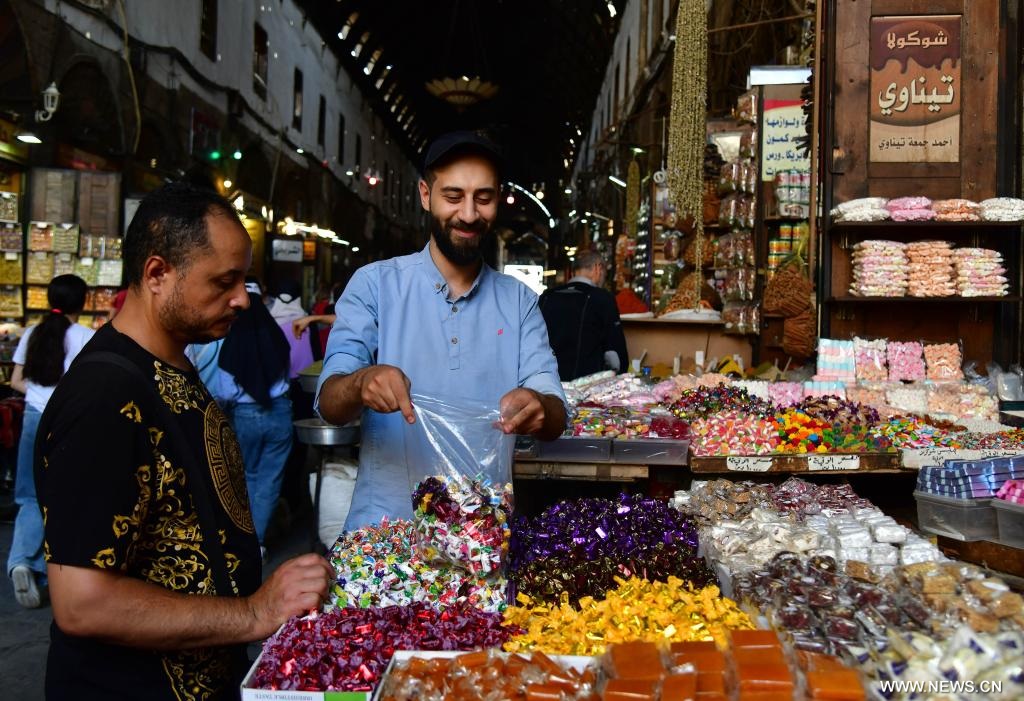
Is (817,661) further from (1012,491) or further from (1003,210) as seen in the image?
(1003,210)

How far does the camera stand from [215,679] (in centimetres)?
151

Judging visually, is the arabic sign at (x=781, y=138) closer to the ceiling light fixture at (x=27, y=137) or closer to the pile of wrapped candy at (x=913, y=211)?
the pile of wrapped candy at (x=913, y=211)

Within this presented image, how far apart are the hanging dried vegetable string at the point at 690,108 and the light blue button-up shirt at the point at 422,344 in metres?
4.71

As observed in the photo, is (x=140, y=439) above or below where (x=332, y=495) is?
above

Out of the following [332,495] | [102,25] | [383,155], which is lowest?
[332,495]

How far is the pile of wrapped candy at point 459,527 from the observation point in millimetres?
1687

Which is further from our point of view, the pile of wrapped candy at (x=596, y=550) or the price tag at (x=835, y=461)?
the price tag at (x=835, y=461)

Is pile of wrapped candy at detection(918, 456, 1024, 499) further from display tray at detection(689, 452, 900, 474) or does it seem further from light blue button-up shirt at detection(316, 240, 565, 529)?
light blue button-up shirt at detection(316, 240, 565, 529)

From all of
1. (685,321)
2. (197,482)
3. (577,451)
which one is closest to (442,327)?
(197,482)

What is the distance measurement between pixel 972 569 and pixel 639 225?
960 centimetres

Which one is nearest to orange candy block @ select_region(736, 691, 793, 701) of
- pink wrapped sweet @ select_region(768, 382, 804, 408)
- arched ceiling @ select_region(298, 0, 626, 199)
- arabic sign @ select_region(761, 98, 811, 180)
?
pink wrapped sweet @ select_region(768, 382, 804, 408)

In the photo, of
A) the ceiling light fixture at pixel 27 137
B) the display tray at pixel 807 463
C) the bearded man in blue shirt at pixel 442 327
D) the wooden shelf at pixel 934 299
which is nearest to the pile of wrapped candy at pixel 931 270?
the wooden shelf at pixel 934 299

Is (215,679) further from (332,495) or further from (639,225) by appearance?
(639,225)

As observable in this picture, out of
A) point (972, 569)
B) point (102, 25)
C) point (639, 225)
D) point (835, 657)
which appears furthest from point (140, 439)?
point (639, 225)
